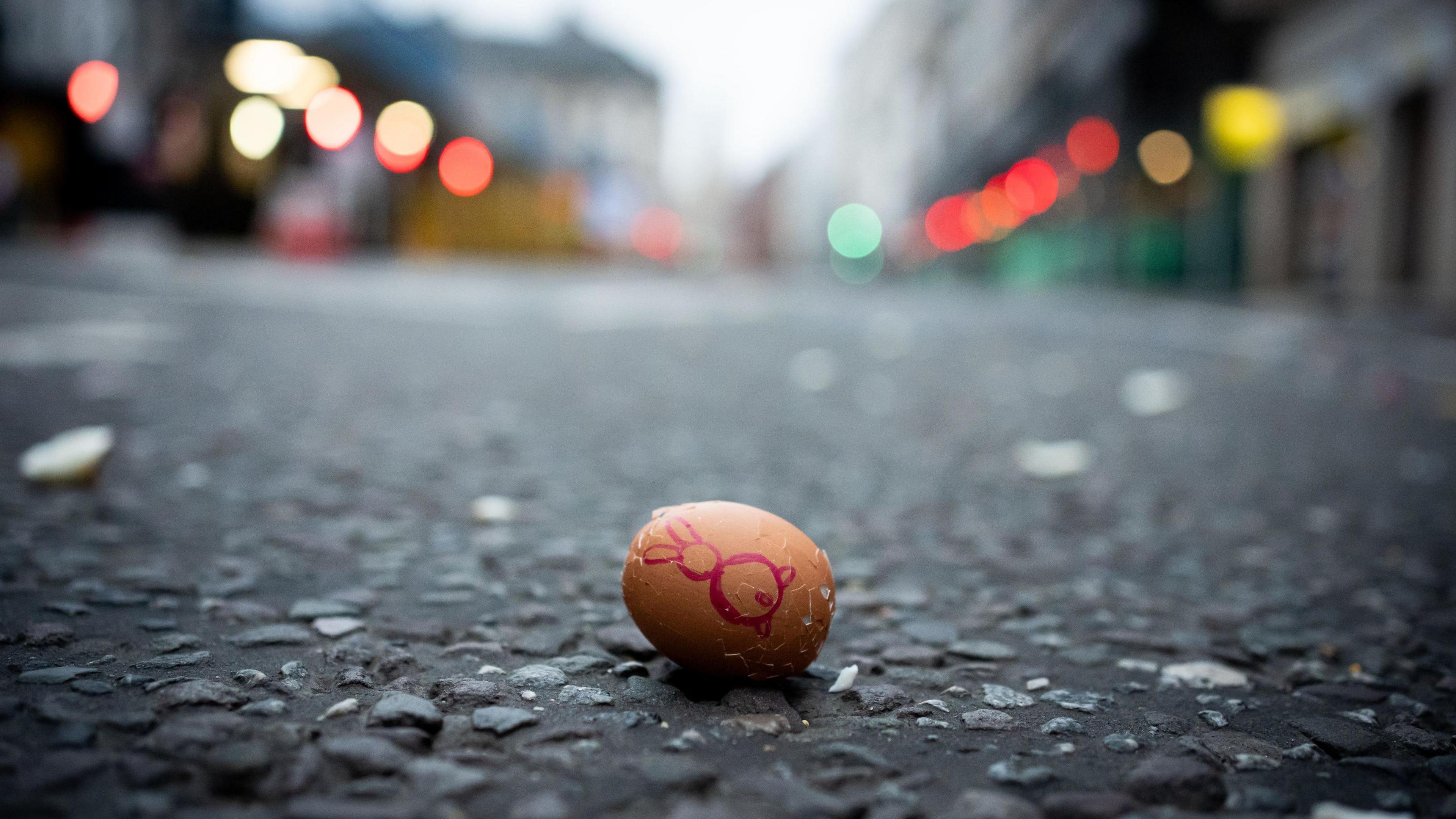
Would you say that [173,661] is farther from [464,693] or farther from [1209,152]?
[1209,152]

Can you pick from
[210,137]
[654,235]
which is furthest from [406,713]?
[654,235]

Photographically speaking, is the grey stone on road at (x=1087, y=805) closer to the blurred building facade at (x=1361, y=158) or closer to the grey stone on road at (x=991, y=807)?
the grey stone on road at (x=991, y=807)

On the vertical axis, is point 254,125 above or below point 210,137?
above

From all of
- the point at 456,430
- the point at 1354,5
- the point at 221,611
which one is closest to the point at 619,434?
the point at 456,430

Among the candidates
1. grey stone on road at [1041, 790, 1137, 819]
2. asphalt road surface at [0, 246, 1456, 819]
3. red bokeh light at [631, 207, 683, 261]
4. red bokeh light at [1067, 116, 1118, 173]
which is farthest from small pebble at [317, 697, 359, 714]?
red bokeh light at [631, 207, 683, 261]

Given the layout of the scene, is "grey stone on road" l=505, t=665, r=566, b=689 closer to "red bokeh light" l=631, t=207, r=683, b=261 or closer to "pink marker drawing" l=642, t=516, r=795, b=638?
"pink marker drawing" l=642, t=516, r=795, b=638
